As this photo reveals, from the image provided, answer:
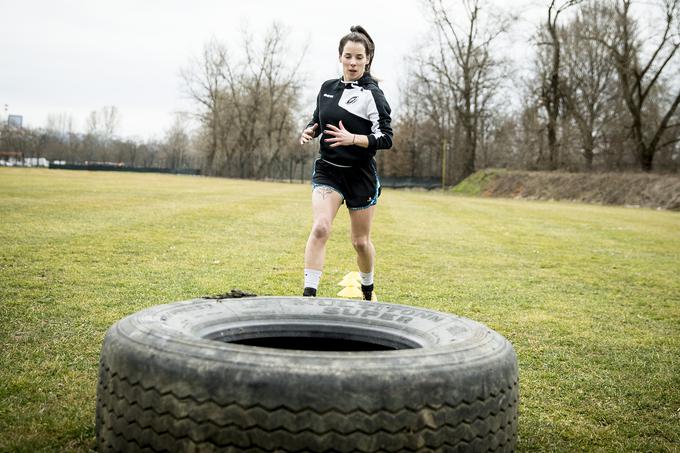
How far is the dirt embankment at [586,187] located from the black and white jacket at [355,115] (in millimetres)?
29360

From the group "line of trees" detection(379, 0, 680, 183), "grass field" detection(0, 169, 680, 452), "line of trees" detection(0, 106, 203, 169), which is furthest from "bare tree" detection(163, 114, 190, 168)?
"grass field" detection(0, 169, 680, 452)

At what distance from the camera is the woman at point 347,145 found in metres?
4.35

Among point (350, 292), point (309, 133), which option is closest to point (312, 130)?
point (309, 133)

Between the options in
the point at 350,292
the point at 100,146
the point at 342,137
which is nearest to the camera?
the point at 342,137

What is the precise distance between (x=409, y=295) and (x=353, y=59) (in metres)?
2.37

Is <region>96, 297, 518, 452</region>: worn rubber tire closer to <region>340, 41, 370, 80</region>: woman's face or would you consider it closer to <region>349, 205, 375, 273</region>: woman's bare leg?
<region>349, 205, 375, 273</region>: woman's bare leg

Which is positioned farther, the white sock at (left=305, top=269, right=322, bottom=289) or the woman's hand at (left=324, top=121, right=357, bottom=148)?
the white sock at (left=305, top=269, right=322, bottom=289)

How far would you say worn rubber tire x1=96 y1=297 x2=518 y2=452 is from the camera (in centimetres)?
165

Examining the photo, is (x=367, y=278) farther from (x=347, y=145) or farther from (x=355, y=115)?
(x=355, y=115)

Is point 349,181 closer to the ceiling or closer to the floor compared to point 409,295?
closer to the ceiling

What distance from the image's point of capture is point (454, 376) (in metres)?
1.83

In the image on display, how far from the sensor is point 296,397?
5.43ft

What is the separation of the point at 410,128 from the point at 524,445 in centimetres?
6361

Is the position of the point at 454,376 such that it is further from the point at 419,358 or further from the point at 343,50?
the point at 343,50
